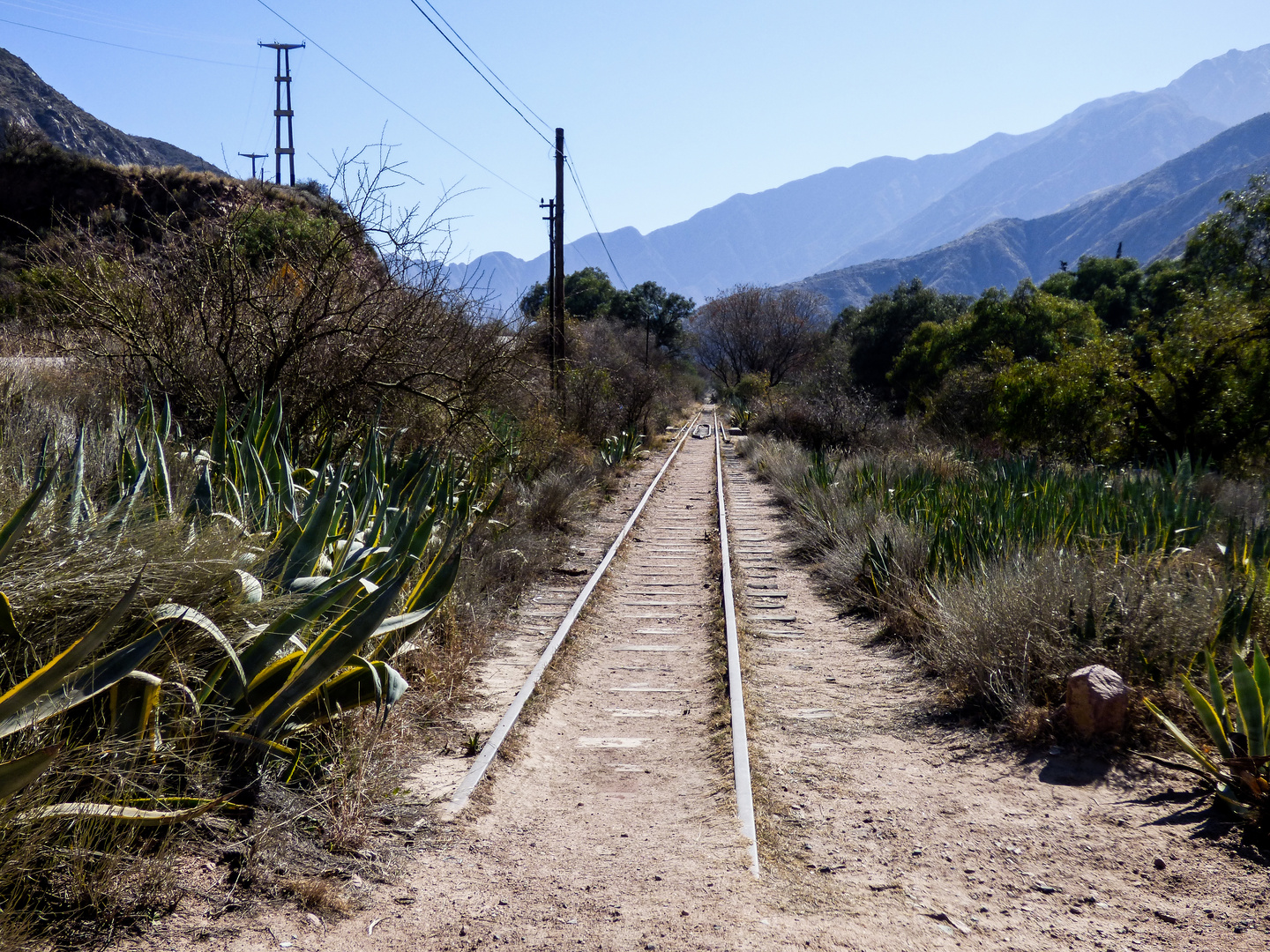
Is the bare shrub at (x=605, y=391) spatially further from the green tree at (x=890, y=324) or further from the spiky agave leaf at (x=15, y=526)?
the spiky agave leaf at (x=15, y=526)

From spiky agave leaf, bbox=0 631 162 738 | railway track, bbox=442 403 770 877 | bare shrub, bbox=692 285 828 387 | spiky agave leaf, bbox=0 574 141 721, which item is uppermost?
bare shrub, bbox=692 285 828 387

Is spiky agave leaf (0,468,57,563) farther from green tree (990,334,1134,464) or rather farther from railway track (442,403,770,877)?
green tree (990,334,1134,464)

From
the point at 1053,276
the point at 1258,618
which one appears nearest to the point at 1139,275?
the point at 1053,276

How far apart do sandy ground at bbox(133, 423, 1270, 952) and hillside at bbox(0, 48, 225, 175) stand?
6697cm

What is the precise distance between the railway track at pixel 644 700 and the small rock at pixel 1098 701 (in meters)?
1.92

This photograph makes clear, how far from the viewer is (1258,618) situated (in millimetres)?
5574

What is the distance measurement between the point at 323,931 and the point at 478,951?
0.55 m

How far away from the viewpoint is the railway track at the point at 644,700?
4.64 metres

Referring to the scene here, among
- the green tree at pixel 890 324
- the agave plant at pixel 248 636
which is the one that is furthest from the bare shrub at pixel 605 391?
the agave plant at pixel 248 636

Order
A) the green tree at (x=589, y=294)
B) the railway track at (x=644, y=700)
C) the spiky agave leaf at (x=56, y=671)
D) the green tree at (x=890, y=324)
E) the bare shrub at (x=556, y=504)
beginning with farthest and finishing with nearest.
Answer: the green tree at (x=589, y=294)
the green tree at (x=890, y=324)
the bare shrub at (x=556, y=504)
the railway track at (x=644, y=700)
the spiky agave leaf at (x=56, y=671)

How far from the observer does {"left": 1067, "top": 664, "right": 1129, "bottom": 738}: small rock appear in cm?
501

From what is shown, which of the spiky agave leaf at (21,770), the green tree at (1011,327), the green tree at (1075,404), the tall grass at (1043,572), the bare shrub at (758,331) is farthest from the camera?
the bare shrub at (758,331)

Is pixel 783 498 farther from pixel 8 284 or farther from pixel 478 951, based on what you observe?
pixel 8 284

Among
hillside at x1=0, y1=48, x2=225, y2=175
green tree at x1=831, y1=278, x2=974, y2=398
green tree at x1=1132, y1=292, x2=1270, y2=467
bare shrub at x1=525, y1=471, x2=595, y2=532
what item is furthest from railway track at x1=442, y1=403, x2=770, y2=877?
hillside at x1=0, y1=48, x2=225, y2=175
